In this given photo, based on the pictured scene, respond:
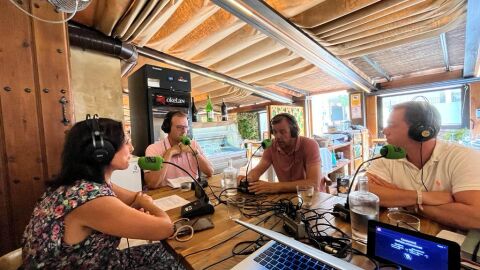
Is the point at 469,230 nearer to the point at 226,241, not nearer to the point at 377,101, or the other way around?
the point at 226,241

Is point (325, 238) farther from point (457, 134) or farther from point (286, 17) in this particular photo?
point (457, 134)

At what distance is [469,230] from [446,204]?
0.12 m

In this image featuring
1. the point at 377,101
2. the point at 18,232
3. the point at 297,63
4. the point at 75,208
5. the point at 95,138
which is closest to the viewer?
the point at 75,208

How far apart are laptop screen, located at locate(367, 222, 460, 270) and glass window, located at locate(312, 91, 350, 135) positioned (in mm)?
5132

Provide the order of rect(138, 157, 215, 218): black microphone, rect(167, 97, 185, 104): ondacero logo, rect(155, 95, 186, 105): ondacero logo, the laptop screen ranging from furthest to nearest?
rect(167, 97, 185, 104): ondacero logo, rect(155, 95, 186, 105): ondacero logo, rect(138, 157, 215, 218): black microphone, the laptop screen

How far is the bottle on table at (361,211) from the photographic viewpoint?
0.83 metres

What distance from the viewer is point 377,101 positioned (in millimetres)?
4844

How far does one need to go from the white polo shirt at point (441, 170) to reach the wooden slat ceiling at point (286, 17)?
1.16 meters

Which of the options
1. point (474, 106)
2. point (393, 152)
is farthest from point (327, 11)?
point (474, 106)

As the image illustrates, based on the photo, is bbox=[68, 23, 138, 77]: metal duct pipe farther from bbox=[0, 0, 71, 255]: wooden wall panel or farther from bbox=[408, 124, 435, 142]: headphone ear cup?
bbox=[408, 124, 435, 142]: headphone ear cup

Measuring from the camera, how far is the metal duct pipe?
1.78 m

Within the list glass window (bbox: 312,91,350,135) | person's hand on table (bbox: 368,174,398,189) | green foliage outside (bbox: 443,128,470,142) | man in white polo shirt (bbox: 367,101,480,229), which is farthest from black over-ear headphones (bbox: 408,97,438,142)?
glass window (bbox: 312,91,350,135)

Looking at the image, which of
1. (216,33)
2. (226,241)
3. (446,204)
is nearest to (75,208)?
(226,241)

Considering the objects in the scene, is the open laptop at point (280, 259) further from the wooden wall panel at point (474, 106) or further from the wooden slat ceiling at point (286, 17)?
the wooden wall panel at point (474, 106)
